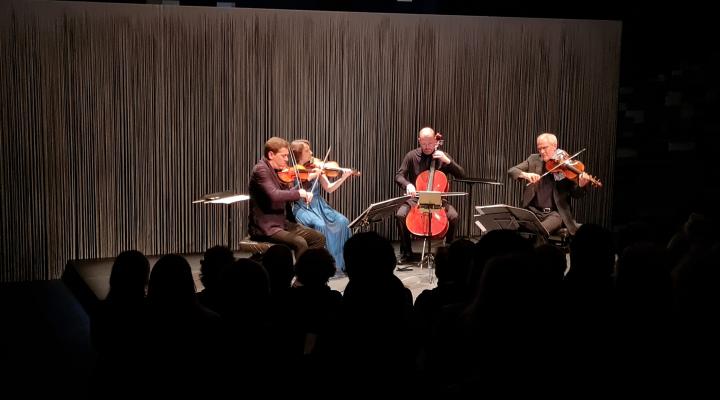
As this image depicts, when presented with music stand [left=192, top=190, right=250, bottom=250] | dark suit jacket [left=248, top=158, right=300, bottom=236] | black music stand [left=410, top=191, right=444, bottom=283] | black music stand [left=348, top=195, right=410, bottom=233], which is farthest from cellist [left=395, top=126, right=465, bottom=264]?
music stand [left=192, top=190, right=250, bottom=250]

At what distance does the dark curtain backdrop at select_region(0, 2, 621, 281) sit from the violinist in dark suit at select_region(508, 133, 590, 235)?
1.27 metres

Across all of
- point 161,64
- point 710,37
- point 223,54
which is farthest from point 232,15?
point 710,37

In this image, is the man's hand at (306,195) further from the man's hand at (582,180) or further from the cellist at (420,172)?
the man's hand at (582,180)

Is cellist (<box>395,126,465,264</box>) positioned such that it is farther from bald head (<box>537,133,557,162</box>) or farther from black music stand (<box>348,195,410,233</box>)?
bald head (<box>537,133,557,162</box>)

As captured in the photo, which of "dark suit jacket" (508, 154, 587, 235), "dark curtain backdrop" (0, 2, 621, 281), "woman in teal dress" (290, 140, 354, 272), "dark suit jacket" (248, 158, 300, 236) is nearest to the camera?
"dark suit jacket" (248, 158, 300, 236)

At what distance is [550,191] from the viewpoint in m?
6.19

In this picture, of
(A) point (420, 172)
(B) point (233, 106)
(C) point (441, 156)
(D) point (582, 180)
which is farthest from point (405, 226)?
(B) point (233, 106)

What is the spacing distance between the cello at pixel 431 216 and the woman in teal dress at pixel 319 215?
0.53m

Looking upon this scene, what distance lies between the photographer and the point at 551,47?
737 cm

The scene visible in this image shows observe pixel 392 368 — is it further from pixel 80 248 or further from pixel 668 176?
pixel 668 176

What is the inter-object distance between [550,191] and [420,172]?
1091 millimetres

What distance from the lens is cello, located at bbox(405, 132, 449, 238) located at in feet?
19.2

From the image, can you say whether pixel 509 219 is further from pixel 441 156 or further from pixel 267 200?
pixel 267 200

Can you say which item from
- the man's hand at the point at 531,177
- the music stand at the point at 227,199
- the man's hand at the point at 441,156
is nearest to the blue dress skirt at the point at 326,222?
the music stand at the point at 227,199
